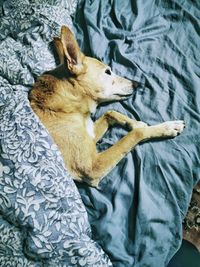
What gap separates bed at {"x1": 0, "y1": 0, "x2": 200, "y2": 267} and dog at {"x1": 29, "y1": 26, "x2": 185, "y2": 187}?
0.17ft

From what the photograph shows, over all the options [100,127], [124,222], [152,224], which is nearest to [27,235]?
[124,222]

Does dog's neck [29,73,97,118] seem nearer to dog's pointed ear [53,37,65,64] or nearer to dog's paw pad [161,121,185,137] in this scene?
dog's pointed ear [53,37,65,64]

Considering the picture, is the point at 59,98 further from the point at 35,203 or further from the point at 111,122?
the point at 35,203

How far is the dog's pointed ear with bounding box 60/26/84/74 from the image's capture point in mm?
1949

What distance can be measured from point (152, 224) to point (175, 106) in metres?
0.67

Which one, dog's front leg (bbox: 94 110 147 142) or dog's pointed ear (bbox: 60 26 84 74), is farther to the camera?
dog's front leg (bbox: 94 110 147 142)

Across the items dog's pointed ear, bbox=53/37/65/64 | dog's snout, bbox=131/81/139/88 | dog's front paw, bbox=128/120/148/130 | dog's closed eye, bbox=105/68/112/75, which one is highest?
dog's pointed ear, bbox=53/37/65/64

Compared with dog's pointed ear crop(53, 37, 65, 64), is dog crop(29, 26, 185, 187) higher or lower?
lower

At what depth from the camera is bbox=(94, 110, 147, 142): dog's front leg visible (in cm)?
206

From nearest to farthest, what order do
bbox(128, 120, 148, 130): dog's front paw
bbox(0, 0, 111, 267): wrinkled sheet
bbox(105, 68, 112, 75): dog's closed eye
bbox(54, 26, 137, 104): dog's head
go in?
bbox(0, 0, 111, 267): wrinkled sheet
bbox(128, 120, 148, 130): dog's front paw
bbox(54, 26, 137, 104): dog's head
bbox(105, 68, 112, 75): dog's closed eye

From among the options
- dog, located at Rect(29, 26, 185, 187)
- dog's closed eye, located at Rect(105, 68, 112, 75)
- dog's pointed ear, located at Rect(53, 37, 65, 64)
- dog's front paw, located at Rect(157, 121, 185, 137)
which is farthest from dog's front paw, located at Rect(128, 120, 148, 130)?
dog's pointed ear, located at Rect(53, 37, 65, 64)

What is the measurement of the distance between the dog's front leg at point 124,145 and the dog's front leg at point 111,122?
80 millimetres

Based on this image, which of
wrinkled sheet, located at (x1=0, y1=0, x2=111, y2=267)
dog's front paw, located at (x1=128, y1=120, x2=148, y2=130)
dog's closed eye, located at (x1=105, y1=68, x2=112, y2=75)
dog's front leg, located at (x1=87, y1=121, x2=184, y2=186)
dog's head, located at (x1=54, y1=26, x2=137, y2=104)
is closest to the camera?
wrinkled sheet, located at (x1=0, y1=0, x2=111, y2=267)

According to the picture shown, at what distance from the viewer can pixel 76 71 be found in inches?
84.5
